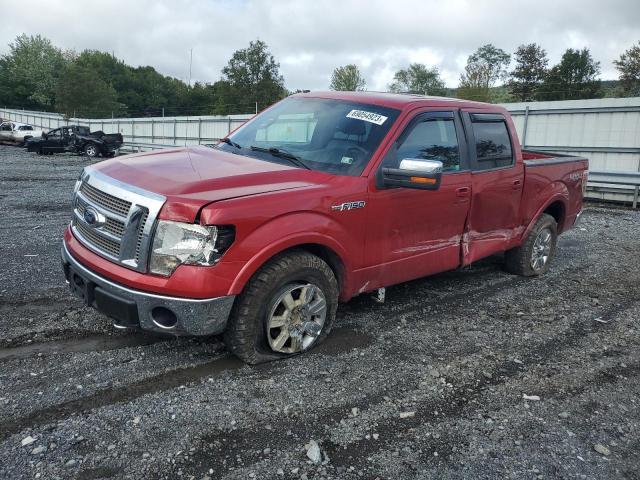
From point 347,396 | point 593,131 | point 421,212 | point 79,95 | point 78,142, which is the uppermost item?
point 79,95

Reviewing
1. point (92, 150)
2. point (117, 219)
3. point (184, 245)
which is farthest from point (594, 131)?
point (92, 150)

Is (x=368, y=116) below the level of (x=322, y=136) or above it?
above

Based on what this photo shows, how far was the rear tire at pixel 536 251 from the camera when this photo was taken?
6.09 m

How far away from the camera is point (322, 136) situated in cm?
426

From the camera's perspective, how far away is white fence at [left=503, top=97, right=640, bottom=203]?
12.8 meters

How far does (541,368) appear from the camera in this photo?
3.90 m

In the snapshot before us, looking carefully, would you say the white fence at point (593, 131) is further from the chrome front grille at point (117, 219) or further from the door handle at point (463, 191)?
the chrome front grille at point (117, 219)

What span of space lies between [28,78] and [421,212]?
93.0 metres

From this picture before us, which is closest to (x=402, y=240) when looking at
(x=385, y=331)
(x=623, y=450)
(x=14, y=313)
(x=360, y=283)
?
(x=360, y=283)

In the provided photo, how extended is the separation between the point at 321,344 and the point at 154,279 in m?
1.49

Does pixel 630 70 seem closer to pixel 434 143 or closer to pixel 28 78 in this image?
pixel 434 143

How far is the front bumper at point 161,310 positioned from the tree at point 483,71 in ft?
181

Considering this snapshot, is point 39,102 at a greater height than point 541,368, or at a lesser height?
greater

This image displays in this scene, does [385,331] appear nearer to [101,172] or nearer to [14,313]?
[101,172]
